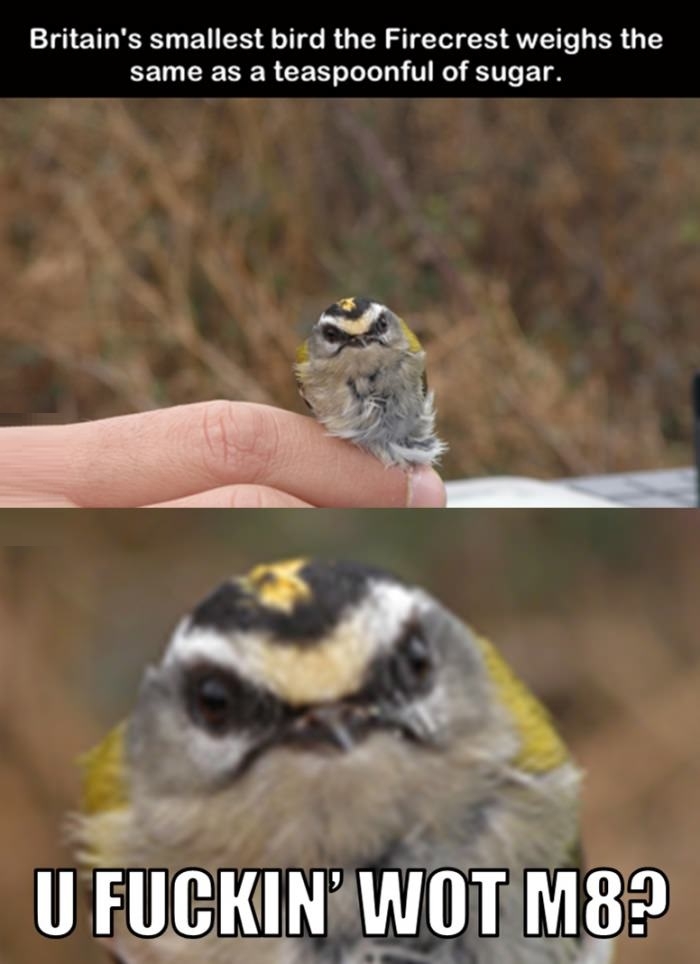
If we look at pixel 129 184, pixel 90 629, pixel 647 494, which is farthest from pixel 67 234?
pixel 90 629

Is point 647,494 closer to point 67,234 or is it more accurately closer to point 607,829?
point 607,829

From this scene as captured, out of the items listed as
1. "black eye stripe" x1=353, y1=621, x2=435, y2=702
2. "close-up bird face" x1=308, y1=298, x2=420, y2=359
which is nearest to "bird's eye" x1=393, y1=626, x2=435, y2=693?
"black eye stripe" x1=353, y1=621, x2=435, y2=702

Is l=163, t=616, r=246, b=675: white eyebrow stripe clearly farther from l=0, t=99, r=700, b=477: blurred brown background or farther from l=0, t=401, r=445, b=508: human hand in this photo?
l=0, t=99, r=700, b=477: blurred brown background

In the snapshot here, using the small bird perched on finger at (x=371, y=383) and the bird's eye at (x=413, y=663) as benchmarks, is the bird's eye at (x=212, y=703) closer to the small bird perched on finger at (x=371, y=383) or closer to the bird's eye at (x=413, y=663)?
the bird's eye at (x=413, y=663)

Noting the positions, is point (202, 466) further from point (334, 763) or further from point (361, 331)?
point (334, 763)

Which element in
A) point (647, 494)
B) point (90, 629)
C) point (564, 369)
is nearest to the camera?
point (90, 629)

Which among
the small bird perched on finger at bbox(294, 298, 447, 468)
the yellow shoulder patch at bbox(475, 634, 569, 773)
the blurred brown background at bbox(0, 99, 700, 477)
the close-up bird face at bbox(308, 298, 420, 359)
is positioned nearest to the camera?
the yellow shoulder patch at bbox(475, 634, 569, 773)
